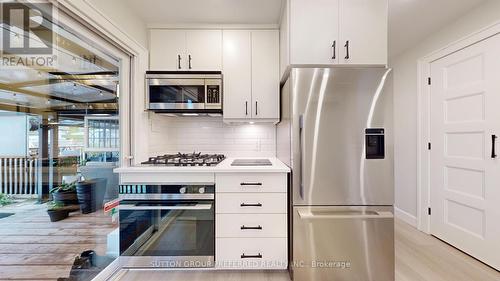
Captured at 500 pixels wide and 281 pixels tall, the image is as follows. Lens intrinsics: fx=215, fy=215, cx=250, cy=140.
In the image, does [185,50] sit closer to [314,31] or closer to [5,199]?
[314,31]

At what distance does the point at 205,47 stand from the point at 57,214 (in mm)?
2048

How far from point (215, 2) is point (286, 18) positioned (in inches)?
25.9

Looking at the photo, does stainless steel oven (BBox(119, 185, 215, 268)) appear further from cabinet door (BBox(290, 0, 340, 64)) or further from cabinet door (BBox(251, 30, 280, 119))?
cabinet door (BBox(290, 0, 340, 64))

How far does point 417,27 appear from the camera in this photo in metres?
2.40

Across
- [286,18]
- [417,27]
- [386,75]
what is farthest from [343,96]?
[417,27]

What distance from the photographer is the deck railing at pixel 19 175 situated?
1267mm

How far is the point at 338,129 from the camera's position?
169cm

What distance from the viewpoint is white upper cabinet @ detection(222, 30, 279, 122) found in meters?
2.29

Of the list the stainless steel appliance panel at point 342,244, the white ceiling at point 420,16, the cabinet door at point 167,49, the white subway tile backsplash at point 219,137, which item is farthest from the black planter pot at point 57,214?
the white ceiling at point 420,16

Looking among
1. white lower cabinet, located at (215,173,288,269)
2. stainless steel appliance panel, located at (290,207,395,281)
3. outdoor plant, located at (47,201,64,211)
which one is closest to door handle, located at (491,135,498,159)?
stainless steel appliance panel, located at (290,207,395,281)

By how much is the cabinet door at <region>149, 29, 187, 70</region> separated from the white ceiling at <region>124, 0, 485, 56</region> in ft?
0.40

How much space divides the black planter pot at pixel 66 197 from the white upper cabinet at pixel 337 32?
209cm

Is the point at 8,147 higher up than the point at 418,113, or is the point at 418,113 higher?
the point at 418,113

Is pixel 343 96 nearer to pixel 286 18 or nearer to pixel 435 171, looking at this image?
pixel 286 18
